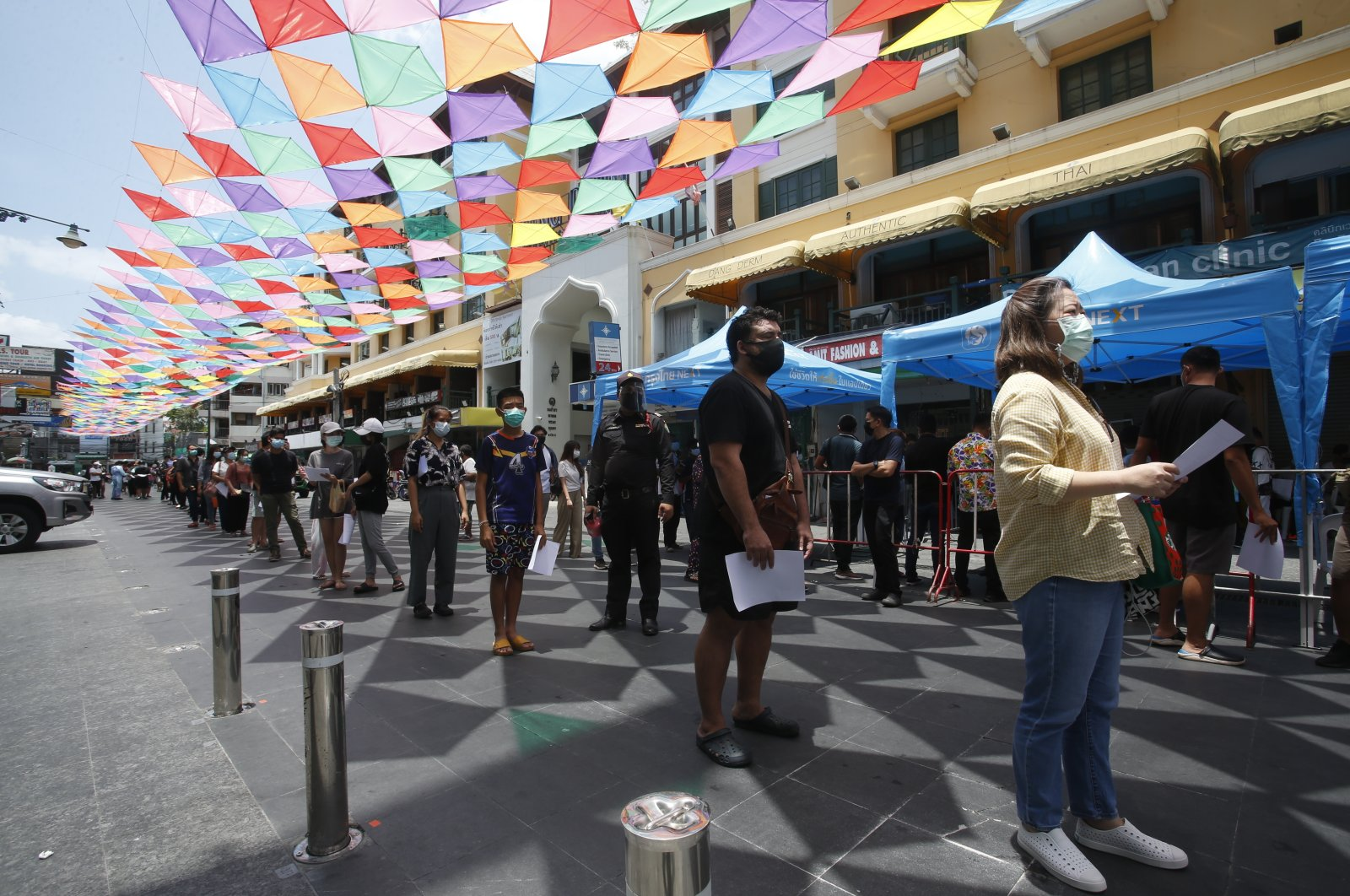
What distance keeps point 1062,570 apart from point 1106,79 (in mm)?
15091

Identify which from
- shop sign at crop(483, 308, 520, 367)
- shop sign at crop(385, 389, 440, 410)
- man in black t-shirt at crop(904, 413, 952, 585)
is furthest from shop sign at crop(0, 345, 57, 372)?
man in black t-shirt at crop(904, 413, 952, 585)

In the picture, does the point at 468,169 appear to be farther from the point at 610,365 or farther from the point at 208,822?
the point at 610,365

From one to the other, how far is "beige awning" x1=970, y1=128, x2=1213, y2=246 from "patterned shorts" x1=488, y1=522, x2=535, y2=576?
11.6 metres

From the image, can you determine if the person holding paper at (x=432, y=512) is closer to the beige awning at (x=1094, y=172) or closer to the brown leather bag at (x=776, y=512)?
the brown leather bag at (x=776, y=512)

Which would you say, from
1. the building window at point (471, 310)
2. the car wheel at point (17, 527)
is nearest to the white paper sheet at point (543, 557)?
the car wheel at point (17, 527)

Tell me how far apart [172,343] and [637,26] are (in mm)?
18781

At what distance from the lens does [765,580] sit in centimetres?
279

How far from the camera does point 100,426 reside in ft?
176

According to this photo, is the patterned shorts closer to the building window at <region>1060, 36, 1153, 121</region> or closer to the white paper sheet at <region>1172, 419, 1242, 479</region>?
the white paper sheet at <region>1172, 419, 1242, 479</region>

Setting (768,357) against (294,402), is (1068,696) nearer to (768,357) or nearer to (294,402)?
(768,357)

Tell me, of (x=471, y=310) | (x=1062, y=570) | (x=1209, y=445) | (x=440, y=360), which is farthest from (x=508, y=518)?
(x=471, y=310)

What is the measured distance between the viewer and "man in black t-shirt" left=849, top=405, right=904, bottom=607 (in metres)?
6.16

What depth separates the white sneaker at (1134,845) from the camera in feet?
6.84

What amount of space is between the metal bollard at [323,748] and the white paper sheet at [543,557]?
213 centimetres
